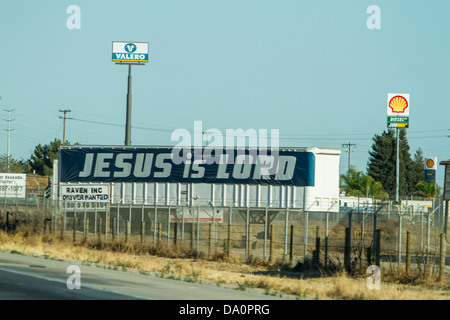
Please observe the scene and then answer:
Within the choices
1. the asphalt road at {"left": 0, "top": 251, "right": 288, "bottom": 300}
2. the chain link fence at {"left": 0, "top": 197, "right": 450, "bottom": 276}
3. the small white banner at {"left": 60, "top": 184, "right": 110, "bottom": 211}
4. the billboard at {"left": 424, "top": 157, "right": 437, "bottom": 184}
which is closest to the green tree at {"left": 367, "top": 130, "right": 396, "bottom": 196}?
the billboard at {"left": 424, "top": 157, "right": 437, "bottom": 184}

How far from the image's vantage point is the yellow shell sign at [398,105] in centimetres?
6253

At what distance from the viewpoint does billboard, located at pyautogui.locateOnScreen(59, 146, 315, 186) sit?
3989 centimetres

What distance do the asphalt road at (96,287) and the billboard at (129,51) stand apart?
1784 inches

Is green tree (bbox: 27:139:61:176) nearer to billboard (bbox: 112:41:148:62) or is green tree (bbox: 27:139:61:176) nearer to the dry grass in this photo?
billboard (bbox: 112:41:148:62)

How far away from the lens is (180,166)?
41.2 m

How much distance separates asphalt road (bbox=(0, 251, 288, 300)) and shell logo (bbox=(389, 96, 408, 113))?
48.2 m

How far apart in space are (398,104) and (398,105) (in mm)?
93

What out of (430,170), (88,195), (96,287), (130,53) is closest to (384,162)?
(430,170)

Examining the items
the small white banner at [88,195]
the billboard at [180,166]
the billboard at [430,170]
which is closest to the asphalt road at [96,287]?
the small white banner at [88,195]

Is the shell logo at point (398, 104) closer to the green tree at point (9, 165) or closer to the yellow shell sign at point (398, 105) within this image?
the yellow shell sign at point (398, 105)

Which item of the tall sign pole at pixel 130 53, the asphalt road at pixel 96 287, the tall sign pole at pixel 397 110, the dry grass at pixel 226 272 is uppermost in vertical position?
the tall sign pole at pixel 130 53

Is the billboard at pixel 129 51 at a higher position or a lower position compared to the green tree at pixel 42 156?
higher
